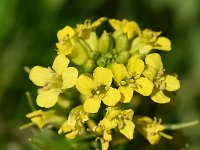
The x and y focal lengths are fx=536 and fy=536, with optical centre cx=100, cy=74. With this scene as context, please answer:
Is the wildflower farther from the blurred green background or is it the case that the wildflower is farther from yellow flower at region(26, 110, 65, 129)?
the blurred green background

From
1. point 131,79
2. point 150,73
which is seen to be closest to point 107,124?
point 131,79

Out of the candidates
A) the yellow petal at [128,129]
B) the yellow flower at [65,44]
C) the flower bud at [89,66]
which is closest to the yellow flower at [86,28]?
the yellow flower at [65,44]

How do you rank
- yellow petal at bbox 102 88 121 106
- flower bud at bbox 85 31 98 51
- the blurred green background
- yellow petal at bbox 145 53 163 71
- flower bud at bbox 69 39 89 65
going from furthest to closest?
1. the blurred green background
2. flower bud at bbox 85 31 98 51
3. flower bud at bbox 69 39 89 65
4. yellow petal at bbox 145 53 163 71
5. yellow petal at bbox 102 88 121 106

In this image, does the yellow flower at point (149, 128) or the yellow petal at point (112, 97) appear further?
the yellow flower at point (149, 128)

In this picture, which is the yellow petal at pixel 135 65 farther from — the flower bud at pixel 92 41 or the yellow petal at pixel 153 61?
the flower bud at pixel 92 41

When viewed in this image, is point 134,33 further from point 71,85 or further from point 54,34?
point 54,34

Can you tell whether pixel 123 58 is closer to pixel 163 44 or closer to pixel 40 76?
pixel 163 44

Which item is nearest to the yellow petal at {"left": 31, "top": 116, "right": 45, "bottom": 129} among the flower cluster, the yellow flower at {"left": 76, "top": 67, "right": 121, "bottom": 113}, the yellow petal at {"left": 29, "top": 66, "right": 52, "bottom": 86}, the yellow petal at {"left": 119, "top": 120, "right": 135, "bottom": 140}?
the flower cluster

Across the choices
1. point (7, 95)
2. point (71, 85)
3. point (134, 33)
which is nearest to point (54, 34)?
point (7, 95)
